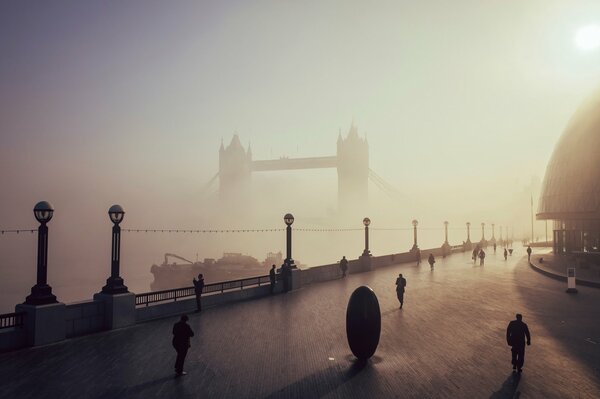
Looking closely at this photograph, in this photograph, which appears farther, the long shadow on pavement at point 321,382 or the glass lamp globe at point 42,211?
the glass lamp globe at point 42,211

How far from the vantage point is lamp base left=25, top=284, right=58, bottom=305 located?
41.5 feet

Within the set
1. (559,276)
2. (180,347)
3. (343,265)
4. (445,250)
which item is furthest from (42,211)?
(445,250)

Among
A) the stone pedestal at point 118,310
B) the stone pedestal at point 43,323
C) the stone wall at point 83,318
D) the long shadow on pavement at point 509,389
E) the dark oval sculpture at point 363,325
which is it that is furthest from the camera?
the stone pedestal at point 118,310

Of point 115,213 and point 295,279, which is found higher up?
point 115,213

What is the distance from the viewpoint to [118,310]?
579 inches

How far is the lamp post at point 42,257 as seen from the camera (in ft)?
42.2

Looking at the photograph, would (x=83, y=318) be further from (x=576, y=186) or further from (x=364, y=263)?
(x=576, y=186)

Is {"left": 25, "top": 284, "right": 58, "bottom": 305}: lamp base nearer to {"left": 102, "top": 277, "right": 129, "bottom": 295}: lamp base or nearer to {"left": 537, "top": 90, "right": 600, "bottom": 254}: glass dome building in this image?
{"left": 102, "top": 277, "right": 129, "bottom": 295}: lamp base

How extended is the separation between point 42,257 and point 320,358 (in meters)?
9.21

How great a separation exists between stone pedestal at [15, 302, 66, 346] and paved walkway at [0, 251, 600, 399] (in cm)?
44

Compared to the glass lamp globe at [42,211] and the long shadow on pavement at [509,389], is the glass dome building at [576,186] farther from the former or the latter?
the glass lamp globe at [42,211]

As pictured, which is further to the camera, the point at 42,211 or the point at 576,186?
the point at 576,186

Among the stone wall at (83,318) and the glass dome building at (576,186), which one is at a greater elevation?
the glass dome building at (576,186)

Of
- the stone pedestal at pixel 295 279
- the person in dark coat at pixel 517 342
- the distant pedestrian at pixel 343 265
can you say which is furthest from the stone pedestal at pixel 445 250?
the person in dark coat at pixel 517 342
